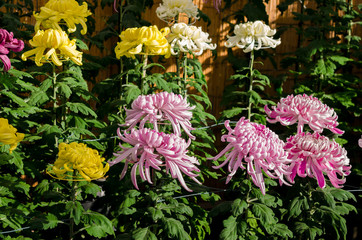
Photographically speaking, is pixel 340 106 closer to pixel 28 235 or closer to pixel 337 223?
pixel 337 223

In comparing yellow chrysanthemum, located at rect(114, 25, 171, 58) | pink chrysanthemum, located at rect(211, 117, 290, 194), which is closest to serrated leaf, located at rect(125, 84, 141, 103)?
yellow chrysanthemum, located at rect(114, 25, 171, 58)

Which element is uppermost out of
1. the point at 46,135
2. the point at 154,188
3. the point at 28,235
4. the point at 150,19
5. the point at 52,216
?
the point at 150,19

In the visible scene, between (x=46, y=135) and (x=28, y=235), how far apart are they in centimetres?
50

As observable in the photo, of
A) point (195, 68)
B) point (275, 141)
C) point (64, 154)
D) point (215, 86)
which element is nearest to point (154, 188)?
point (64, 154)

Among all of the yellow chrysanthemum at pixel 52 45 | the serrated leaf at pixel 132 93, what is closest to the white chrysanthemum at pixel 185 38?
the serrated leaf at pixel 132 93

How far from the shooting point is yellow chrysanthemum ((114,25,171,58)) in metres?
2.17

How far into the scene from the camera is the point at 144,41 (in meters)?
2.16

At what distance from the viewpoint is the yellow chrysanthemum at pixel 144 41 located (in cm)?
217

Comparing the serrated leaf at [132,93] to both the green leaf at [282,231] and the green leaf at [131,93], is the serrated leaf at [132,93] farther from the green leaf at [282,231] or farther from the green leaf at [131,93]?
the green leaf at [282,231]

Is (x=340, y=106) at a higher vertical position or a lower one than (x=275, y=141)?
lower

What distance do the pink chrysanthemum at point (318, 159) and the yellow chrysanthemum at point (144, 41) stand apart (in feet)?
2.70

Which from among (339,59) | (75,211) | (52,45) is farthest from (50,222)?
(339,59)

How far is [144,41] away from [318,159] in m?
0.98

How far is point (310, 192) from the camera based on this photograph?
2.16 meters
